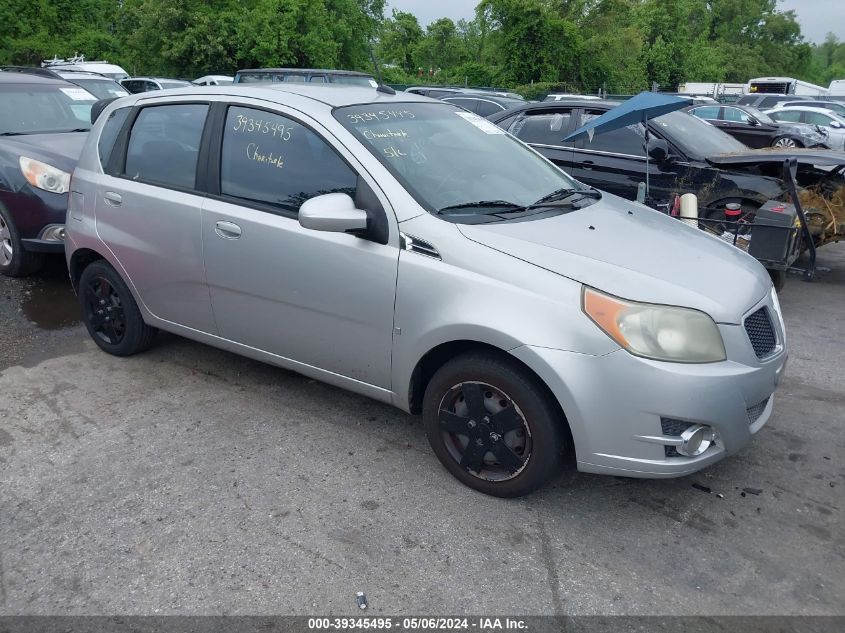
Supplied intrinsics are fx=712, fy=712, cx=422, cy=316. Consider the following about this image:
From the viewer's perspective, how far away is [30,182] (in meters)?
6.09

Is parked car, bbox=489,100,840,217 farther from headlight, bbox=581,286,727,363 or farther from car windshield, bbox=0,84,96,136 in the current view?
car windshield, bbox=0,84,96,136

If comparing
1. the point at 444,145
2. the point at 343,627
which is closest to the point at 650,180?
the point at 444,145

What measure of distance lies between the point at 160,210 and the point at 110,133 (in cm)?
86

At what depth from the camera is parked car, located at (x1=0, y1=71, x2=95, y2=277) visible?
6.09 meters

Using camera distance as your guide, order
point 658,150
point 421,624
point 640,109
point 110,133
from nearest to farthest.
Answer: point 421,624, point 110,133, point 640,109, point 658,150

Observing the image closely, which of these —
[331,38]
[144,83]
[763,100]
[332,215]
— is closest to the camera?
[332,215]

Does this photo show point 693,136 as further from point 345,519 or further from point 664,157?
point 345,519

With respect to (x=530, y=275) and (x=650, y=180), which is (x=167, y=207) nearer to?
(x=530, y=275)

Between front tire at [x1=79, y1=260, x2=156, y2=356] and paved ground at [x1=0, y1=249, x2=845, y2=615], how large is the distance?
423 millimetres

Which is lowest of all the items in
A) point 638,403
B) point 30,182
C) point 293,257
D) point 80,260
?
point 80,260

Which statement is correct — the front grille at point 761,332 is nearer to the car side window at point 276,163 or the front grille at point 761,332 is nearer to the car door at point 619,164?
the car side window at point 276,163

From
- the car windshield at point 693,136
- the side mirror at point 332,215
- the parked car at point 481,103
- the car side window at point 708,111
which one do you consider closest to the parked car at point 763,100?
the car side window at point 708,111

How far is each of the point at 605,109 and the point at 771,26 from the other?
2986 inches

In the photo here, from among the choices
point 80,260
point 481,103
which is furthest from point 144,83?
point 80,260
